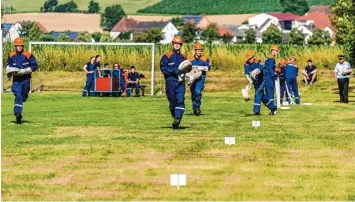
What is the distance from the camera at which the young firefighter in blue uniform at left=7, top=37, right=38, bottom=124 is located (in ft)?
83.1

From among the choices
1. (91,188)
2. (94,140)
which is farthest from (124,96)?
(91,188)

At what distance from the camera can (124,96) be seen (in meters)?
48.2

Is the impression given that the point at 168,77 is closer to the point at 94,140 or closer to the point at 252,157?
the point at 94,140

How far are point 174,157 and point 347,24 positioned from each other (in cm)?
5623

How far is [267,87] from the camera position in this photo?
3056 cm

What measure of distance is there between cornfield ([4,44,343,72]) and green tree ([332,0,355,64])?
1.92m

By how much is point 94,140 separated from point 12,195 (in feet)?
26.0

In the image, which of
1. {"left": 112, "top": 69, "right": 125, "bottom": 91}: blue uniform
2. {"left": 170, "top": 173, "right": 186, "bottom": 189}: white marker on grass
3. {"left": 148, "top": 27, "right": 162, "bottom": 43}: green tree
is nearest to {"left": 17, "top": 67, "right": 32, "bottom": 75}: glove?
{"left": 170, "top": 173, "right": 186, "bottom": 189}: white marker on grass

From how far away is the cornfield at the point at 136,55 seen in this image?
6788 centimetres

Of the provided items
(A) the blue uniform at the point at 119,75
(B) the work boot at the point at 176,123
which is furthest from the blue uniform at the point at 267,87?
(A) the blue uniform at the point at 119,75

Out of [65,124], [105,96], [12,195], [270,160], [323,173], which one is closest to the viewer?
[12,195]

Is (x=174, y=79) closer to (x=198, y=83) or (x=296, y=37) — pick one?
(x=198, y=83)

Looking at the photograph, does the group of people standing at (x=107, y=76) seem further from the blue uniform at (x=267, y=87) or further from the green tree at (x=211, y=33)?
the green tree at (x=211, y=33)

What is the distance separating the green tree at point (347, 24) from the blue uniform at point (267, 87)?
35.2 metres
